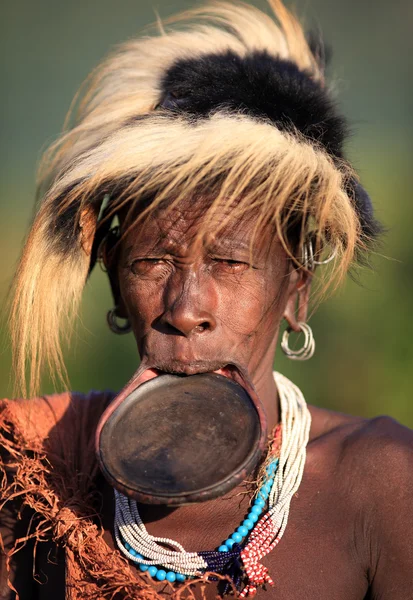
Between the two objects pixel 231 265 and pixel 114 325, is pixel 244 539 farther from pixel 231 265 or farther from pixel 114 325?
pixel 114 325

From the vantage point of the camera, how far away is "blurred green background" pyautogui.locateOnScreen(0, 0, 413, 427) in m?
5.63

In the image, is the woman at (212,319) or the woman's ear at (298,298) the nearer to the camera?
A: the woman at (212,319)

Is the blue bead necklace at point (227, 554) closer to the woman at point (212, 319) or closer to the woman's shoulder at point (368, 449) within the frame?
the woman at point (212, 319)

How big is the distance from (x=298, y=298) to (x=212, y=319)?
455mm

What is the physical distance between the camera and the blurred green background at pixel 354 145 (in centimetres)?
563

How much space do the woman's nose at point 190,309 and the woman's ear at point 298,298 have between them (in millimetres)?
357

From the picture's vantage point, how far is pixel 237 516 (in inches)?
85.0

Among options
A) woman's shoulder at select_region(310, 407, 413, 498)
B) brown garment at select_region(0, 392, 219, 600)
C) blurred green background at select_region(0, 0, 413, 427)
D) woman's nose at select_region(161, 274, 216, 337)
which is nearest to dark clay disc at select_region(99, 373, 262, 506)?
woman's nose at select_region(161, 274, 216, 337)

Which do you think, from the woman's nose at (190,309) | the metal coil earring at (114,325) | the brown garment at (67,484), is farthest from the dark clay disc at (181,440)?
the metal coil earring at (114,325)

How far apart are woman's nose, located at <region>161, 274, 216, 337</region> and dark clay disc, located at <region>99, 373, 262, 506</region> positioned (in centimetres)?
12

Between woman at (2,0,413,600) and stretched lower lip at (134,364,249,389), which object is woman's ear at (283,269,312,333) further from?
stretched lower lip at (134,364,249,389)

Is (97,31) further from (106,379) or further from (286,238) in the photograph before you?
(286,238)

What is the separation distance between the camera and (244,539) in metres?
2.10

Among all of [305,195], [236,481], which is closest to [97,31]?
[305,195]
